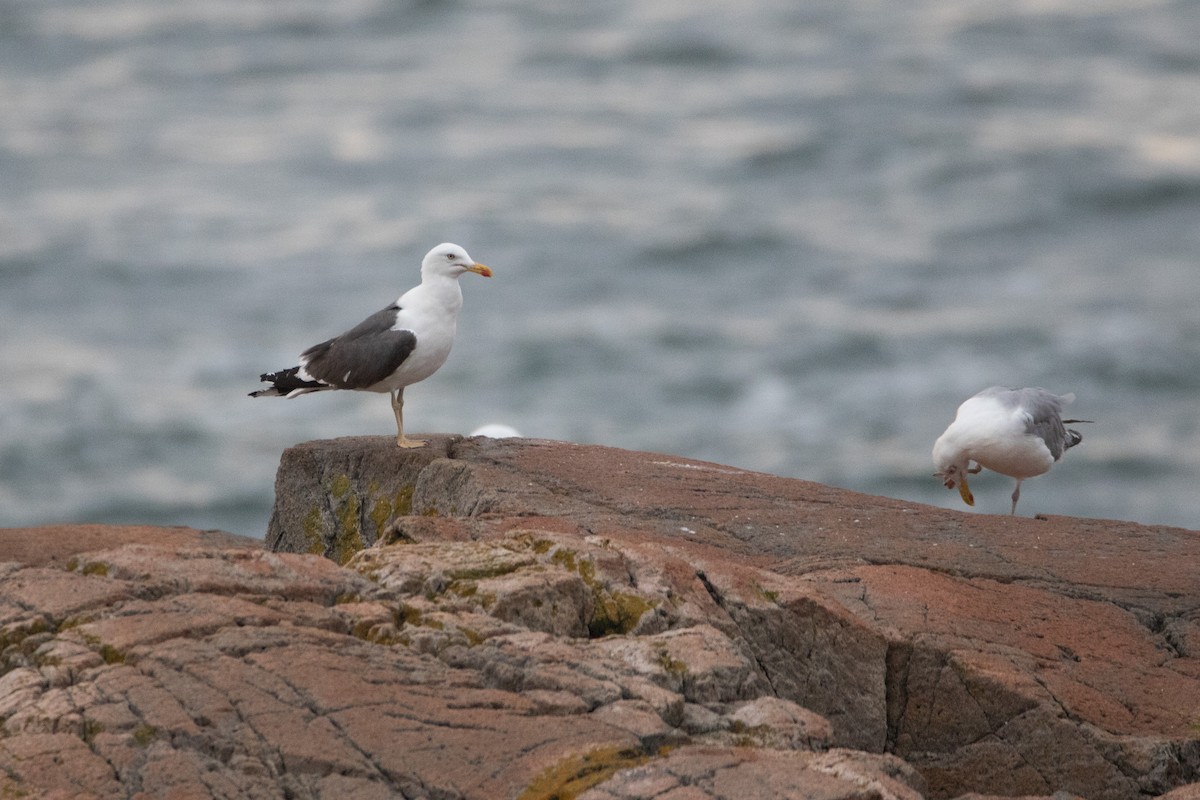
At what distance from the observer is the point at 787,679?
20.8 ft

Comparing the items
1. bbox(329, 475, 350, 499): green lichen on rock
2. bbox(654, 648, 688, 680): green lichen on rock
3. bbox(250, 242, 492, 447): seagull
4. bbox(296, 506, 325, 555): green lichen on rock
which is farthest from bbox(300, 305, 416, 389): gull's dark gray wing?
bbox(654, 648, 688, 680): green lichen on rock

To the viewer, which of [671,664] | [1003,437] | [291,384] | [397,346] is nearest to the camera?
[671,664]

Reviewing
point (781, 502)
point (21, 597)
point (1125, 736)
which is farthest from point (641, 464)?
point (21, 597)

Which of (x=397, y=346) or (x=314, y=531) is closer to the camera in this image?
(x=314, y=531)

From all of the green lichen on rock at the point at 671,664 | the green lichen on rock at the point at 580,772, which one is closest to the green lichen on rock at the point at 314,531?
the green lichen on rock at the point at 671,664

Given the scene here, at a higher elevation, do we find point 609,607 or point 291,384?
point 291,384

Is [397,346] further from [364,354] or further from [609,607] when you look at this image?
[609,607]

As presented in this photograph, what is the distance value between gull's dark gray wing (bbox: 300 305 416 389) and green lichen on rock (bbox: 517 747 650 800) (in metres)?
4.86

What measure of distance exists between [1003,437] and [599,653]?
5268mm

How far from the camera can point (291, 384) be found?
32.4ft

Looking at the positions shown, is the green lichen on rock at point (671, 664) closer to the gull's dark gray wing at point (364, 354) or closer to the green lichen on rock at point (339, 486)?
the green lichen on rock at point (339, 486)

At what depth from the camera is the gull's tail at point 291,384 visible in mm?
9773

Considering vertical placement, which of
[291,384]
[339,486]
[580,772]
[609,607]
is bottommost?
[580,772]

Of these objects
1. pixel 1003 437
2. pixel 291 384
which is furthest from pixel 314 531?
pixel 1003 437
